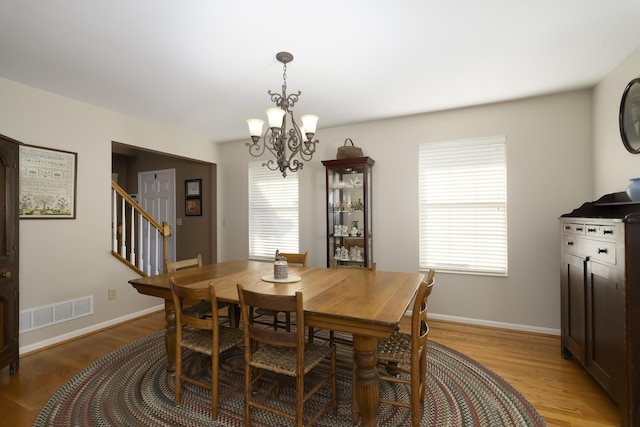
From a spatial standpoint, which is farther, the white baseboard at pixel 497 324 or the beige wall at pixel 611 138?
the white baseboard at pixel 497 324

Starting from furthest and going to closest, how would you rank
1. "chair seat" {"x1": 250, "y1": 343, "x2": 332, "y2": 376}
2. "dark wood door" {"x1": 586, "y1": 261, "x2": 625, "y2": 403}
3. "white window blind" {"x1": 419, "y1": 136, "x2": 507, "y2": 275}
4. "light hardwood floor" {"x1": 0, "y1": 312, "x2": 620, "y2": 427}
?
"white window blind" {"x1": 419, "y1": 136, "x2": 507, "y2": 275}, "light hardwood floor" {"x1": 0, "y1": 312, "x2": 620, "y2": 427}, "dark wood door" {"x1": 586, "y1": 261, "x2": 625, "y2": 403}, "chair seat" {"x1": 250, "y1": 343, "x2": 332, "y2": 376}

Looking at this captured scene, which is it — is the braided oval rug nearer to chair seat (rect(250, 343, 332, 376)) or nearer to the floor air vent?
chair seat (rect(250, 343, 332, 376))

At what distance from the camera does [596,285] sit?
85.6 inches

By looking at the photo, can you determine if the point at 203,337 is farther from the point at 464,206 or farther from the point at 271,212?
the point at 464,206

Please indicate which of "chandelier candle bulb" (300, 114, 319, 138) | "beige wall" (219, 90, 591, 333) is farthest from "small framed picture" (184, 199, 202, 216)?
"chandelier candle bulb" (300, 114, 319, 138)

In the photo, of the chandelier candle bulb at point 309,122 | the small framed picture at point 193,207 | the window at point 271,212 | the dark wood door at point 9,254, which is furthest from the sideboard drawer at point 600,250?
the small framed picture at point 193,207

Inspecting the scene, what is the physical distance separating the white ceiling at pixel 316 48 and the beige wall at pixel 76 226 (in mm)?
251

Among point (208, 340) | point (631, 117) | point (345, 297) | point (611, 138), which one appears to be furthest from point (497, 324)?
point (208, 340)

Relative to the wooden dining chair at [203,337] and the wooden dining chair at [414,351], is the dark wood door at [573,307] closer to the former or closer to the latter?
the wooden dining chair at [414,351]

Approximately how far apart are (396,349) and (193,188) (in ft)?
14.4

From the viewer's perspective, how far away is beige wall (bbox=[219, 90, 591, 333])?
3.21 metres

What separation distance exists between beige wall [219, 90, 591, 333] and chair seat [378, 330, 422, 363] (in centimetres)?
187

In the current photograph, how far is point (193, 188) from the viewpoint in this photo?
17.4 ft

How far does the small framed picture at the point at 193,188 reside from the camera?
5234 millimetres
